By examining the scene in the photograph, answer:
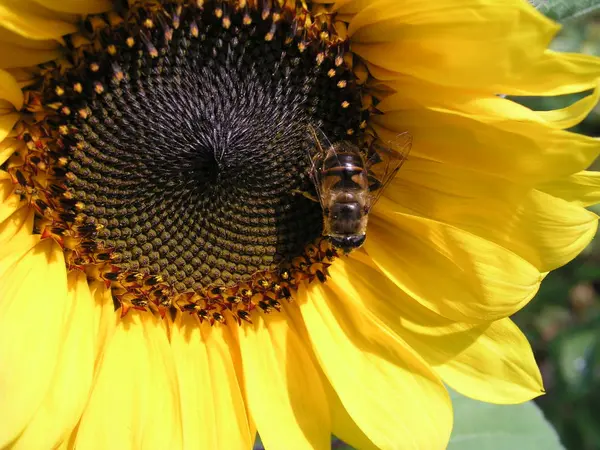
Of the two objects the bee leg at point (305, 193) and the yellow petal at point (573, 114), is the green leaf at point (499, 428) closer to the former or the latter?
the bee leg at point (305, 193)

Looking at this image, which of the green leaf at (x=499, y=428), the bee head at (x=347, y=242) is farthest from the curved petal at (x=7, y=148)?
the green leaf at (x=499, y=428)

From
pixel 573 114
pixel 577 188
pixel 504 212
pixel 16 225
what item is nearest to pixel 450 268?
pixel 504 212

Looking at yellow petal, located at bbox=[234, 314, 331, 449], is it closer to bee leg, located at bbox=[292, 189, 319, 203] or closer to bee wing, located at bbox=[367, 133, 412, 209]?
bee leg, located at bbox=[292, 189, 319, 203]

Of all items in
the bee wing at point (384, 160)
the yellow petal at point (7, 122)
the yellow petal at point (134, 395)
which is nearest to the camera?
the yellow petal at point (7, 122)

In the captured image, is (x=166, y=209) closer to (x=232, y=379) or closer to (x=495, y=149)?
(x=232, y=379)

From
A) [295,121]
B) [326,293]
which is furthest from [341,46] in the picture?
[326,293]
